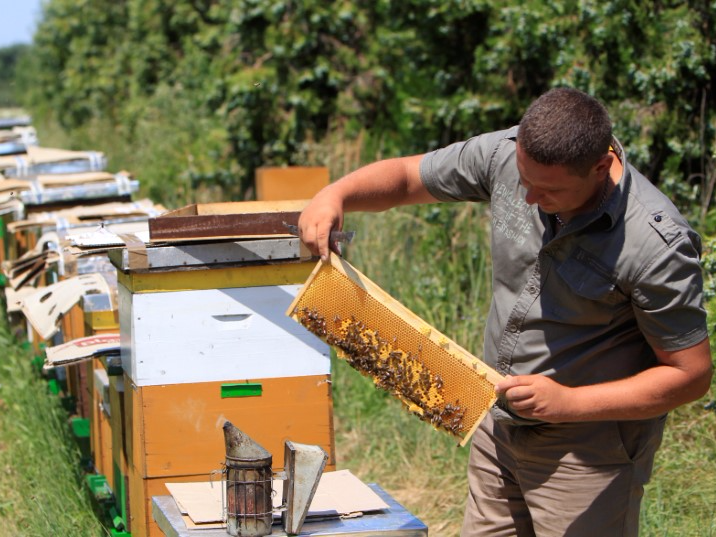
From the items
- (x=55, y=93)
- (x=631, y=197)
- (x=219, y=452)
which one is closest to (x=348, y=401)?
(x=219, y=452)

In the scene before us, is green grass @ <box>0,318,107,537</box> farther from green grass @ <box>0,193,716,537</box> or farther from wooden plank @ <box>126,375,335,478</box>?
wooden plank @ <box>126,375,335,478</box>

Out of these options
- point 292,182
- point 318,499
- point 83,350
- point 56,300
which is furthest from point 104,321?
point 292,182

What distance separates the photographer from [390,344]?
2498 millimetres

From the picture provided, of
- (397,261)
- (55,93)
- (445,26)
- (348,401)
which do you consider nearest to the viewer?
(348,401)

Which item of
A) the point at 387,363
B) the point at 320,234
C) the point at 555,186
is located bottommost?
the point at 387,363

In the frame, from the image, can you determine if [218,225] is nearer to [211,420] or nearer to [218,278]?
[218,278]

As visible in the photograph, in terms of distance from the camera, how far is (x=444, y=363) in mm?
2432

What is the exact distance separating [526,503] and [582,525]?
19 cm

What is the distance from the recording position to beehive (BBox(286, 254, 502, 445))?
7.91 ft

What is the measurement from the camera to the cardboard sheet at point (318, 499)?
101 inches

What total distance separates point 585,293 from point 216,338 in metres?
1.25

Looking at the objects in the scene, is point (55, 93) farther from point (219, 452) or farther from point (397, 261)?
point (219, 452)

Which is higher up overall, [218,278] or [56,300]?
[218,278]

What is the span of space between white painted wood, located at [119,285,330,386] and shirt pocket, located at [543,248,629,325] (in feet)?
3.25
